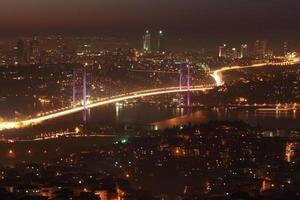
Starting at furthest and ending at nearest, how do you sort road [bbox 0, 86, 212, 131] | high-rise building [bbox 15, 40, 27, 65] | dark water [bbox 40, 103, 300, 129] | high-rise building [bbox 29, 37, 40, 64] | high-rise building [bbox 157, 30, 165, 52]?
high-rise building [bbox 157, 30, 165, 52]
high-rise building [bbox 29, 37, 40, 64]
high-rise building [bbox 15, 40, 27, 65]
dark water [bbox 40, 103, 300, 129]
road [bbox 0, 86, 212, 131]

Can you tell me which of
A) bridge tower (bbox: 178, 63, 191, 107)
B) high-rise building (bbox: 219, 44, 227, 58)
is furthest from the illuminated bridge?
high-rise building (bbox: 219, 44, 227, 58)

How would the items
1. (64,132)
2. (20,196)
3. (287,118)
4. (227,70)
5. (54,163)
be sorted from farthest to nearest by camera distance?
(227,70), (287,118), (64,132), (54,163), (20,196)

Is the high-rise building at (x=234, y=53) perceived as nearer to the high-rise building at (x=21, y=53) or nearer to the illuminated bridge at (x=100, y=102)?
the illuminated bridge at (x=100, y=102)

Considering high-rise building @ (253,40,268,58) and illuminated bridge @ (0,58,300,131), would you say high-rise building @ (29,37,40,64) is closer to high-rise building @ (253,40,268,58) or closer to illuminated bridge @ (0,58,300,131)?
illuminated bridge @ (0,58,300,131)

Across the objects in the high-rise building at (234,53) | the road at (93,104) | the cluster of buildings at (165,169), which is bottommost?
the cluster of buildings at (165,169)

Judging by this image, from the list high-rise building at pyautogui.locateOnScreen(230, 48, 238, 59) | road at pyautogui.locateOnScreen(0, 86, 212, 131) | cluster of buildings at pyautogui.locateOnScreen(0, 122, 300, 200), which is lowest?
cluster of buildings at pyautogui.locateOnScreen(0, 122, 300, 200)

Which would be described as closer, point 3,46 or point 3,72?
point 3,72

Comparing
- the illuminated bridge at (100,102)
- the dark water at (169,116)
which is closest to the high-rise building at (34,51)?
the illuminated bridge at (100,102)

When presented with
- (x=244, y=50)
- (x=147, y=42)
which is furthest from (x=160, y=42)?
(x=244, y=50)

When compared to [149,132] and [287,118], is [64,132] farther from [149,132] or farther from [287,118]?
[287,118]

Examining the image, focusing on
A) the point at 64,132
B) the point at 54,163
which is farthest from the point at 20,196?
the point at 64,132

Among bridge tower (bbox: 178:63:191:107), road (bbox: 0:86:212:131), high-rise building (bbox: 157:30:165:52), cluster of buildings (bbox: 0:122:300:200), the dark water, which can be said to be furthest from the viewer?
high-rise building (bbox: 157:30:165:52)
